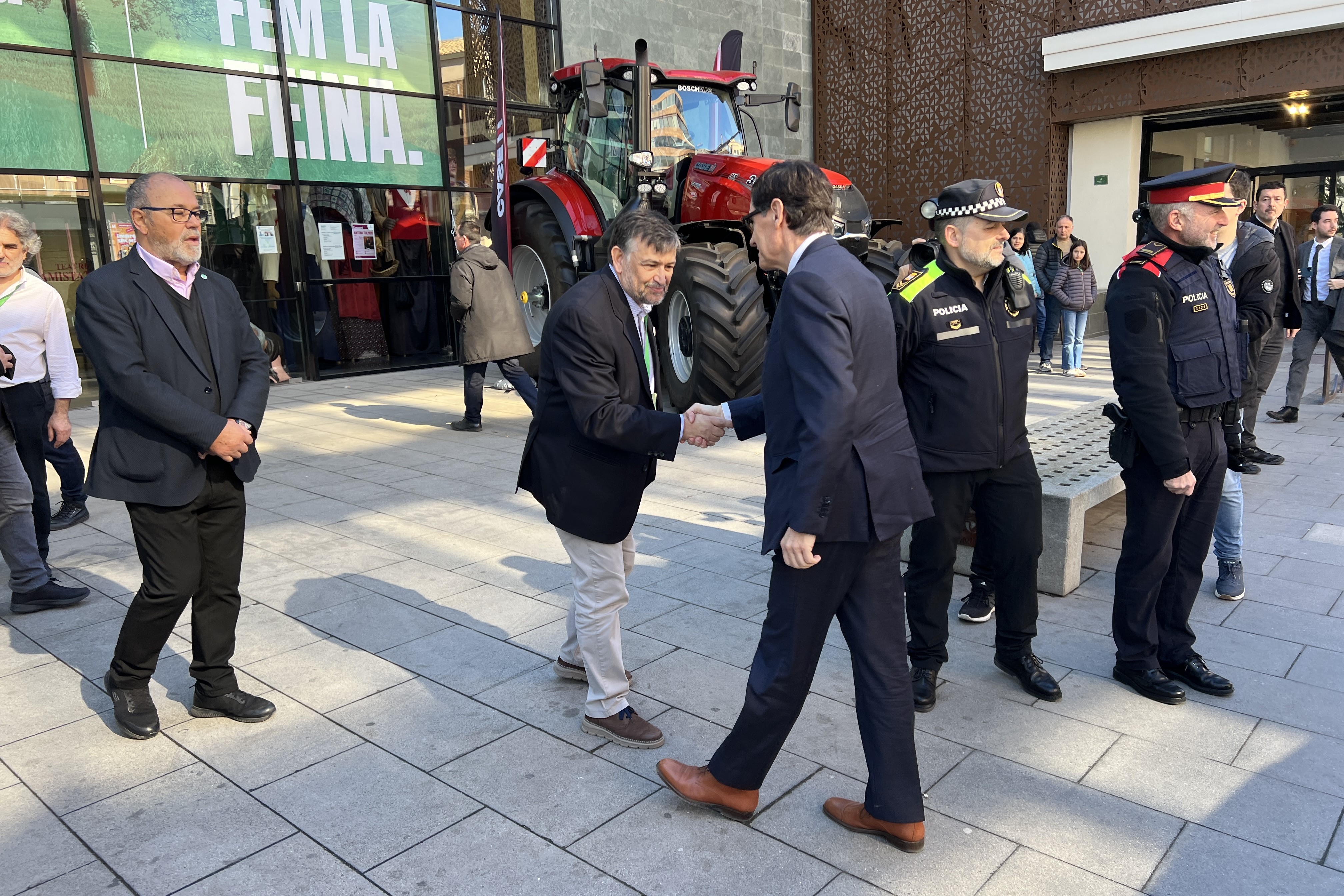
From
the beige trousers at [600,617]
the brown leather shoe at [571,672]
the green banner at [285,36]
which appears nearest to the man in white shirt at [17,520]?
the brown leather shoe at [571,672]

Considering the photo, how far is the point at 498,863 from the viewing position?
2.48 meters

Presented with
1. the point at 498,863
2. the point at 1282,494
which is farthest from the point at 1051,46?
the point at 498,863

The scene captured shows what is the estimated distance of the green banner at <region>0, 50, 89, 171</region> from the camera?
9445mm

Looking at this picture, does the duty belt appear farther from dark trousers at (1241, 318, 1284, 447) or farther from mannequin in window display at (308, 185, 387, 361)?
mannequin in window display at (308, 185, 387, 361)

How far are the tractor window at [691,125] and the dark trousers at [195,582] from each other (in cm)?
647

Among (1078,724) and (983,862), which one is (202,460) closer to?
(983,862)

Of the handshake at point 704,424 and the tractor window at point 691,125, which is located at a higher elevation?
the tractor window at point 691,125

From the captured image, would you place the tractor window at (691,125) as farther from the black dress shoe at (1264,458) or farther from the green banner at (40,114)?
the green banner at (40,114)

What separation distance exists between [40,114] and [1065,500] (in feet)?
34.3

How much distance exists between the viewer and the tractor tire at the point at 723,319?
7.56m

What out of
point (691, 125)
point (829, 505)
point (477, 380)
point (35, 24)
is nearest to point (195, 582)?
point (829, 505)

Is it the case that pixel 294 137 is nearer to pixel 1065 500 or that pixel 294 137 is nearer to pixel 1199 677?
pixel 1065 500

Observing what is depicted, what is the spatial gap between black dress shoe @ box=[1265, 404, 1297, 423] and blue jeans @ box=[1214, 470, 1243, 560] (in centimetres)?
450

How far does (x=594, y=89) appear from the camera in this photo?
786cm
